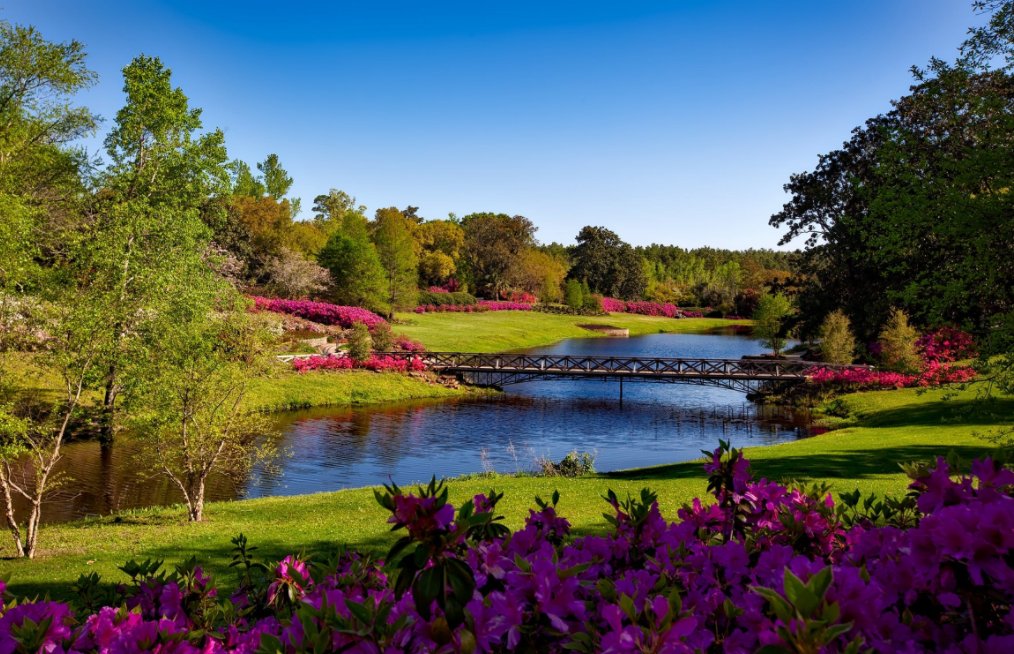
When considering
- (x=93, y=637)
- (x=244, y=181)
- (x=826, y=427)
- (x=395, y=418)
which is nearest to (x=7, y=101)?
(x=395, y=418)

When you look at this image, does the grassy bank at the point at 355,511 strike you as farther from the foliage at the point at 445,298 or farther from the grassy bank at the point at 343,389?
the foliage at the point at 445,298

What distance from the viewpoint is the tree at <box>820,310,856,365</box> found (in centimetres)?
3559

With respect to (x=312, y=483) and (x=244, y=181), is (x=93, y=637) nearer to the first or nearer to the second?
(x=312, y=483)

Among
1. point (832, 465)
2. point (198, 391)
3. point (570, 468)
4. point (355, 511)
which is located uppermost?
point (198, 391)

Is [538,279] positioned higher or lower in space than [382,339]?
higher

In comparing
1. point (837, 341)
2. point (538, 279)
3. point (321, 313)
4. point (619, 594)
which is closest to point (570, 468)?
point (619, 594)

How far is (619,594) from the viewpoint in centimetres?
204

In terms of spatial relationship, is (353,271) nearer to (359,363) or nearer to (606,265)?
(359,363)

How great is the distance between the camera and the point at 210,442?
13961mm

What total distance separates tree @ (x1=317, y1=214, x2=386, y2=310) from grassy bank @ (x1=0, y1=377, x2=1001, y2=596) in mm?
42972

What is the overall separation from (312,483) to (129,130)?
49.4ft

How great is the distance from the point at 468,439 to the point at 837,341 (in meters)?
22.1

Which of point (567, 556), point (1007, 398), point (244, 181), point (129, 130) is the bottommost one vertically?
point (1007, 398)

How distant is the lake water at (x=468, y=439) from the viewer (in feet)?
61.4
